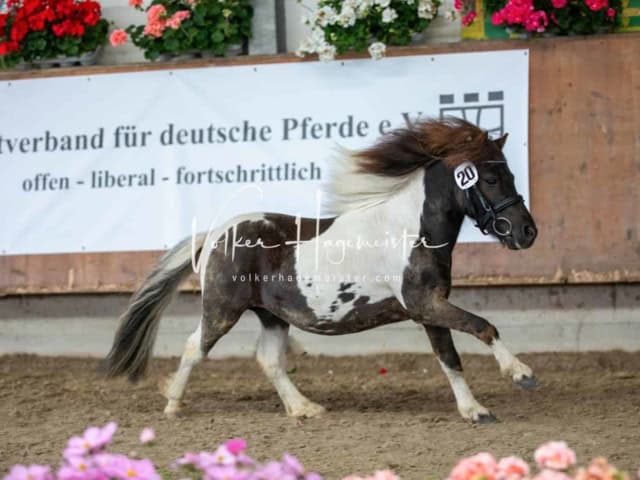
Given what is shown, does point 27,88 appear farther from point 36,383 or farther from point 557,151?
point 557,151

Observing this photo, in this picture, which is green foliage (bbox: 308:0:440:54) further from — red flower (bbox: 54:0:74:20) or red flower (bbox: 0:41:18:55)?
red flower (bbox: 0:41:18:55)

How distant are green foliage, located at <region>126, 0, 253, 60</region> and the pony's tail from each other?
2.31m

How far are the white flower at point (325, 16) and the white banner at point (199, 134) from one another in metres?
0.34

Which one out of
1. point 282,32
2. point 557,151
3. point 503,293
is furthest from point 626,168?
point 282,32

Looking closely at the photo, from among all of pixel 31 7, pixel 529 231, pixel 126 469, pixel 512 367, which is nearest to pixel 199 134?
pixel 31 7

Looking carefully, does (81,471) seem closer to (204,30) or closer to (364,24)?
(364,24)

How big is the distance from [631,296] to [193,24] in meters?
3.81

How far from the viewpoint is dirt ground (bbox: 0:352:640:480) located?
206 inches

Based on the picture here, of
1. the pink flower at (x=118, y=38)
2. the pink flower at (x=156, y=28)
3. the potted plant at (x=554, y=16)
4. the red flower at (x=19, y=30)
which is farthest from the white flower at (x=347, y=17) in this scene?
the red flower at (x=19, y=30)

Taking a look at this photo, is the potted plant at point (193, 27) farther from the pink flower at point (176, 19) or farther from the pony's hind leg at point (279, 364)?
the pony's hind leg at point (279, 364)

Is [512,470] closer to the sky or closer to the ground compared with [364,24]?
closer to the ground

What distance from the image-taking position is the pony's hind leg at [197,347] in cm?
639

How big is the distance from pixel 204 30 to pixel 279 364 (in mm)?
3015

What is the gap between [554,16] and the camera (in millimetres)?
7773
